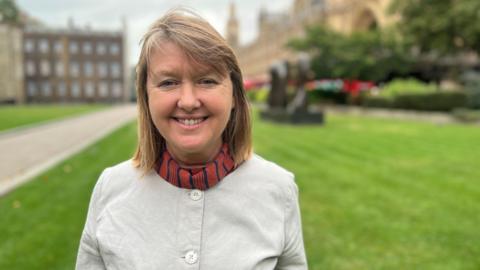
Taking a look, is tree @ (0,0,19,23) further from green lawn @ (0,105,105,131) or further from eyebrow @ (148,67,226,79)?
eyebrow @ (148,67,226,79)

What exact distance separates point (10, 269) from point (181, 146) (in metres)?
3.31

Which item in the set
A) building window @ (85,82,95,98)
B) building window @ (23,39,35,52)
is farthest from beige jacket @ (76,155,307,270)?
building window @ (23,39,35,52)

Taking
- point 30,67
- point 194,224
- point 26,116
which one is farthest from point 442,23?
point 30,67

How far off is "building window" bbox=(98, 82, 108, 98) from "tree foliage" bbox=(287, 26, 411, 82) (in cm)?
3964

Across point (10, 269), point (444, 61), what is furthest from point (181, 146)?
point (444, 61)

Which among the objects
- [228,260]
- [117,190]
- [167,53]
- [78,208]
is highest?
[167,53]

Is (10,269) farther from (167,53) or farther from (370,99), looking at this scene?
(370,99)

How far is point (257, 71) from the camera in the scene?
92.8 metres

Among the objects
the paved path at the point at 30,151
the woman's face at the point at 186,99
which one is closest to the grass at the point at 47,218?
the paved path at the point at 30,151

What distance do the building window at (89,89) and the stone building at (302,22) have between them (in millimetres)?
22463

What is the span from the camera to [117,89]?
66375mm

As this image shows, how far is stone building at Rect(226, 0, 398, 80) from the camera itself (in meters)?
45.3

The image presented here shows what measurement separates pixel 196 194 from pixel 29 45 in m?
69.4

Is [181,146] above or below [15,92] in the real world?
above
